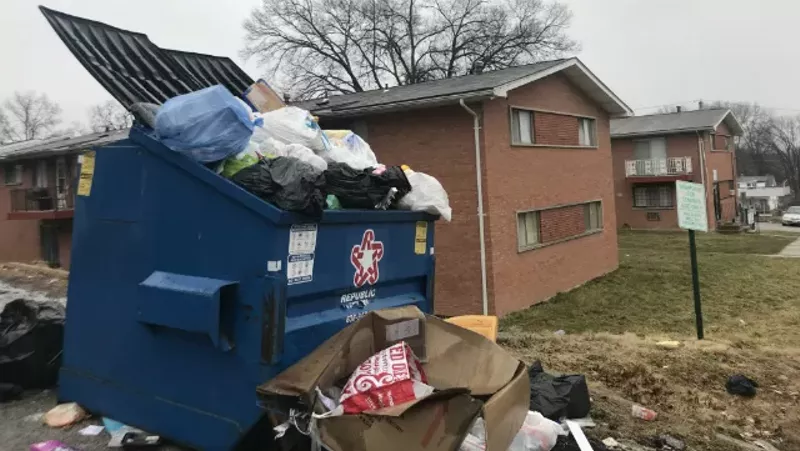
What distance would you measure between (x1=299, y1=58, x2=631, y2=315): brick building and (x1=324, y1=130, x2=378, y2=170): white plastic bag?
24.4 feet

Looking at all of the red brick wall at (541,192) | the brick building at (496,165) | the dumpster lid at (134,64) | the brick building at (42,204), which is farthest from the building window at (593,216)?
the brick building at (42,204)

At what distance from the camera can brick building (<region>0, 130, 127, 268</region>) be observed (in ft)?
63.8

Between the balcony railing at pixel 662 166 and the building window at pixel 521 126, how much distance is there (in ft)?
71.0

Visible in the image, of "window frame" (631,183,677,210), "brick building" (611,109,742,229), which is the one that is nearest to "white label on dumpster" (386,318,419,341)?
"brick building" (611,109,742,229)

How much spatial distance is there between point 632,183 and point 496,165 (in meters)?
24.6

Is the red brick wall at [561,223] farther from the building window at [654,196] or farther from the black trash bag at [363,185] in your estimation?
the building window at [654,196]

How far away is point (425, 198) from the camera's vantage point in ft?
12.3

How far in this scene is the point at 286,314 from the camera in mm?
2865

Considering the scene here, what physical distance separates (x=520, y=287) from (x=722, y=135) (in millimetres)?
30206

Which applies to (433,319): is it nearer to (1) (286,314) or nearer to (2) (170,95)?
(1) (286,314)

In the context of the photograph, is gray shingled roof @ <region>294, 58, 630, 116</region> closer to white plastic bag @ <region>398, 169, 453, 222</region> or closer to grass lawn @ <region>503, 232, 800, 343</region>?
grass lawn @ <region>503, 232, 800, 343</region>

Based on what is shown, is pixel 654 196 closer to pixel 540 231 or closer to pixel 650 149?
pixel 650 149

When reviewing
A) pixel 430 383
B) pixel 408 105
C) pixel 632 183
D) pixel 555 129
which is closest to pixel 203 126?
pixel 430 383

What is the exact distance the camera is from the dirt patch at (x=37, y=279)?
363 inches
